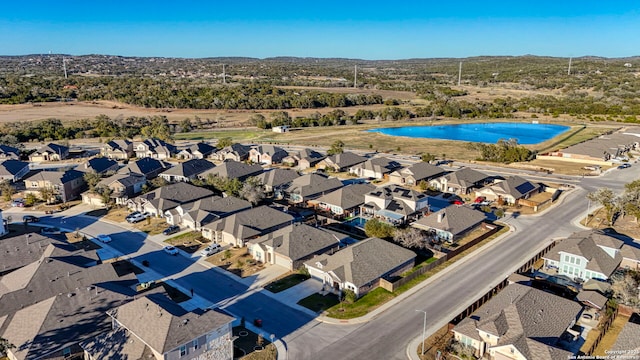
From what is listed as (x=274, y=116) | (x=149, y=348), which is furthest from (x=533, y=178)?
(x=274, y=116)

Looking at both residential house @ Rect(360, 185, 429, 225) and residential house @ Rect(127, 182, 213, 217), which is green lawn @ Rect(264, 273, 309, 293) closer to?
residential house @ Rect(360, 185, 429, 225)

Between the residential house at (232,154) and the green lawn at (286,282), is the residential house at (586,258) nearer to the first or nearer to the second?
the green lawn at (286,282)

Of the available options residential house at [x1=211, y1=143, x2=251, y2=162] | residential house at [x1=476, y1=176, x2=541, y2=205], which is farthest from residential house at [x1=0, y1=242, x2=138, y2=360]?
residential house at [x1=211, y1=143, x2=251, y2=162]

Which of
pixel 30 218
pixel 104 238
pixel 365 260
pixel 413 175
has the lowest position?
pixel 30 218

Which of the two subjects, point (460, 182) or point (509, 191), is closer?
point (509, 191)

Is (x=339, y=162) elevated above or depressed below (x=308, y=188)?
above

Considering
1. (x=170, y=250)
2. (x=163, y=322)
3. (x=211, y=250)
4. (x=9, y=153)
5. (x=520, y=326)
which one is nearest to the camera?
(x=163, y=322)

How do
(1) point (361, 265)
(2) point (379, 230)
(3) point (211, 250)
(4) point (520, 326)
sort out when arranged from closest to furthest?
(4) point (520, 326) < (1) point (361, 265) < (3) point (211, 250) < (2) point (379, 230)

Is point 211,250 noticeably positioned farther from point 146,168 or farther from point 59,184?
point 146,168

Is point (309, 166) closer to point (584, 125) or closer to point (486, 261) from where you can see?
point (486, 261)

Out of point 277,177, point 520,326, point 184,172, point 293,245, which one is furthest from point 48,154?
point 520,326
